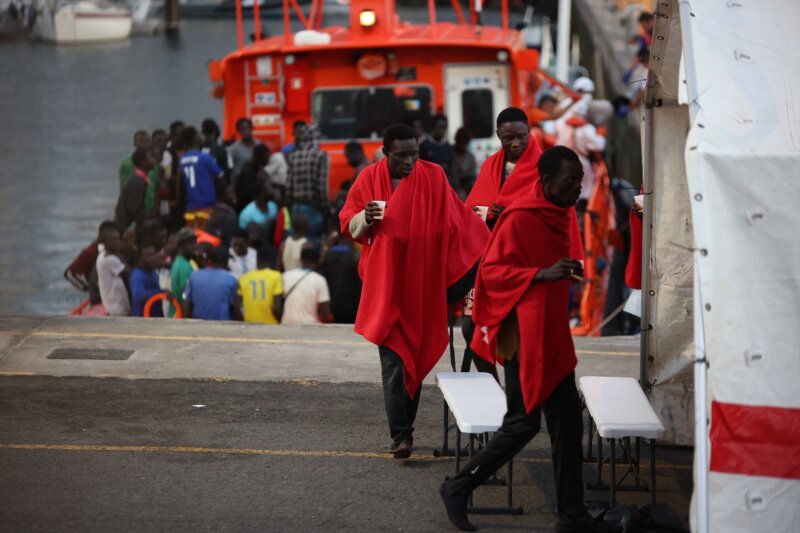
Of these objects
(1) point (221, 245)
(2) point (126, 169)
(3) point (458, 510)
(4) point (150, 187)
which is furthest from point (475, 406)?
(2) point (126, 169)

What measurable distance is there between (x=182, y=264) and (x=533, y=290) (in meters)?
6.17

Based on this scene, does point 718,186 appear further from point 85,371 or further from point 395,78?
point 395,78

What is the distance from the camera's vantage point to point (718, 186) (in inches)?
227

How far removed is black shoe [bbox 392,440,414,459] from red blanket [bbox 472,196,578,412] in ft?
4.52

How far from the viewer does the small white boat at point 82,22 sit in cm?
5038

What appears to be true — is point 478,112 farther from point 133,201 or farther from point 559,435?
point 559,435

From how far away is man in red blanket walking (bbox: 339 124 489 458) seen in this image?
7828 mm

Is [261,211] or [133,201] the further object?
[133,201]

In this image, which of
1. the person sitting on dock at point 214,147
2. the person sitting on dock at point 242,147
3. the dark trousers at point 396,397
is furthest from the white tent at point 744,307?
the person sitting on dock at point 242,147

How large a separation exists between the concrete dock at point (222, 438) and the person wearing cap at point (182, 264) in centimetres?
110

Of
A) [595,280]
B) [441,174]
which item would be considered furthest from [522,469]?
[595,280]

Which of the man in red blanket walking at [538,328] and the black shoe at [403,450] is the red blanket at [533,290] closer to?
the man in red blanket walking at [538,328]

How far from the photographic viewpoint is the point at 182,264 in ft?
40.2

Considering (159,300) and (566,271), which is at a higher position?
(566,271)
